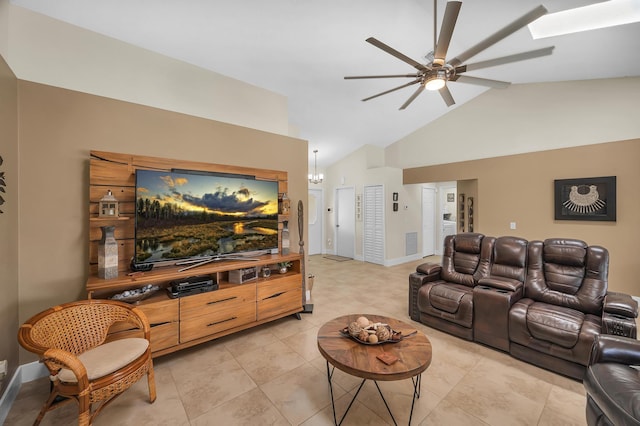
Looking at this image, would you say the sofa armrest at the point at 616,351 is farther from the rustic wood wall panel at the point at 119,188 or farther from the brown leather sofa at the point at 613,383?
the rustic wood wall panel at the point at 119,188

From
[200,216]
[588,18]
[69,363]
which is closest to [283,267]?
[200,216]

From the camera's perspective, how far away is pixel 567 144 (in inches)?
163

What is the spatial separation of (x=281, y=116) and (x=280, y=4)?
1657 mm

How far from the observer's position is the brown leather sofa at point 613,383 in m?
1.22

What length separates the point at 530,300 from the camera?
268cm

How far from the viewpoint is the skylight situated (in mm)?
2283

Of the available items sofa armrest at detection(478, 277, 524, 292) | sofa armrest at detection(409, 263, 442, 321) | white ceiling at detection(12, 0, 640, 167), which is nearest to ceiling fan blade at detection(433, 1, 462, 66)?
white ceiling at detection(12, 0, 640, 167)

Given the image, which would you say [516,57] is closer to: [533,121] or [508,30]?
[508,30]

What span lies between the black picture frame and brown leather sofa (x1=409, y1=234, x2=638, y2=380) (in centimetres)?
192

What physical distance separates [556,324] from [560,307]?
Result: 1.32 ft

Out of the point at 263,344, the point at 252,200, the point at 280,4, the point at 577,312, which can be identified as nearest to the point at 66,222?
the point at 252,200

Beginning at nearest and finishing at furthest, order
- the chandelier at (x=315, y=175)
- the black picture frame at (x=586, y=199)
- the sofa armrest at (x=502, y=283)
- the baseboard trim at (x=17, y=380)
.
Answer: the baseboard trim at (x=17, y=380) < the sofa armrest at (x=502, y=283) < the black picture frame at (x=586, y=199) < the chandelier at (x=315, y=175)

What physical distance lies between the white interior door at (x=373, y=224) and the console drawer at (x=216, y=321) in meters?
4.18

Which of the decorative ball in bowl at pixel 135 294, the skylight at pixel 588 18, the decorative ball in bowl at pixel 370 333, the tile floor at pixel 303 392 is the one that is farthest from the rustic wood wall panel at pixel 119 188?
the skylight at pixel 588 18
